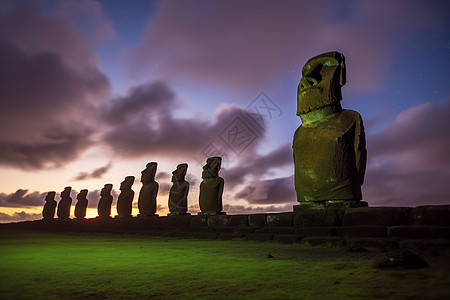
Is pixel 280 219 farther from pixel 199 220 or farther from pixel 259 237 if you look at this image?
pixel 199 220

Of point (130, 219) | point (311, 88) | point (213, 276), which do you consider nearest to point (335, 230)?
point (311, 88)

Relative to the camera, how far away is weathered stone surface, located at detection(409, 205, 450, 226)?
4.34 metres

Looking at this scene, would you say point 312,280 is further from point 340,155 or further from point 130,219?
point 130,219

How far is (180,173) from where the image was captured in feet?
41.8

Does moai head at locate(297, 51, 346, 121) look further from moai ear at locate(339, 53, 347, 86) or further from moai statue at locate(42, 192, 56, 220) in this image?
moai statue at locate(42, 192, 56, 220)

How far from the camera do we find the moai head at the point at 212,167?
1123 cm

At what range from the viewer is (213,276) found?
281 centimetres

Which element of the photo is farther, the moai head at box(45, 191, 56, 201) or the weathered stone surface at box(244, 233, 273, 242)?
the moai head at box(45, 191, 56, 201)

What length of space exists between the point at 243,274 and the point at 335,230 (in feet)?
10.2

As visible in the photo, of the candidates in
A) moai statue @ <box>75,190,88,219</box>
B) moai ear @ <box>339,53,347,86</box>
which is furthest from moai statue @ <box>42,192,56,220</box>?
moai ear @ <box>339,53,347,86</box>

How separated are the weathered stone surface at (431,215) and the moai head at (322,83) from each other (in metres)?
2.59

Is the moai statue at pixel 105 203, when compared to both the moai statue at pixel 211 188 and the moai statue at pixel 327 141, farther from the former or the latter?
the moai statue at pixel 327 141

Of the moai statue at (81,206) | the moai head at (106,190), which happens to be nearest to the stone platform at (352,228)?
the moai head at (106,190)

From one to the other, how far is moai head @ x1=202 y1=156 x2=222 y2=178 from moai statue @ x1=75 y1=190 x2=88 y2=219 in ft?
41.9
